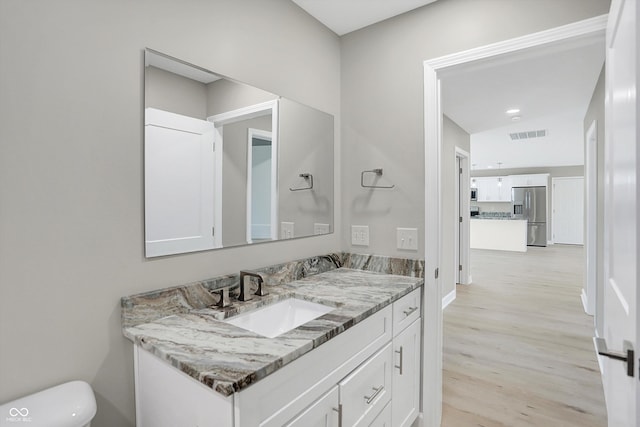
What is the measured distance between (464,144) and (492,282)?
232cm

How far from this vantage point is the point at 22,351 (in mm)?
963

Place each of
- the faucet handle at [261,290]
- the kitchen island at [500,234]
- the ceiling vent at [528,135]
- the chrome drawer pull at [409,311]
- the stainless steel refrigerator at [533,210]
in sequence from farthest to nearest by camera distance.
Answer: the stainless steel refrigerator at [533,210] < the kitchen island at [500,234] < the ceiling vent at [528,135] < the chrome drawer pull at [409,311] < the faucet handle at [261,290]

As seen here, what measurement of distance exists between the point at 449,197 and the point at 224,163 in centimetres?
373

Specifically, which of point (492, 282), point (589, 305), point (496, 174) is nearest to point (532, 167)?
point (496, 174)

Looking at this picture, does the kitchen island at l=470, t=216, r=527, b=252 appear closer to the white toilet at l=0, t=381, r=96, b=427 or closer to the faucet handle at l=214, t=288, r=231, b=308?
the faucet handle at l=214, t=288, r=231, b=308

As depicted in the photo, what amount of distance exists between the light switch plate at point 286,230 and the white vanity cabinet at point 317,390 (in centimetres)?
68

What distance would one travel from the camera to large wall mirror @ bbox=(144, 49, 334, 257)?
1.29 metres

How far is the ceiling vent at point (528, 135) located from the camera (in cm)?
552

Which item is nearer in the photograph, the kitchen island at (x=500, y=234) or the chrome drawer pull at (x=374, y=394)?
the chrome drawer pull at (x=374, y=394)

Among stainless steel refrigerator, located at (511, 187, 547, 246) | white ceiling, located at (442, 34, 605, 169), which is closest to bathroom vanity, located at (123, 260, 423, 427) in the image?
white ceiling, located at (442, 34, 605, 169)

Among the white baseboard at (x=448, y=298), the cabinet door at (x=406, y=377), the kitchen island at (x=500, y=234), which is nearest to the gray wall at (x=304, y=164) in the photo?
the cabinet door at (x=406, y=377)

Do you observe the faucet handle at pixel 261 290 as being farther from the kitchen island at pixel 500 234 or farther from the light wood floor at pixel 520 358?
the kitchen island at pixel 500 234

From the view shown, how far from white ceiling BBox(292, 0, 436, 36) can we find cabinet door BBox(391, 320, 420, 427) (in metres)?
1.80

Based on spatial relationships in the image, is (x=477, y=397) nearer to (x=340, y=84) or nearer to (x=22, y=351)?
(x=340, y=84)
